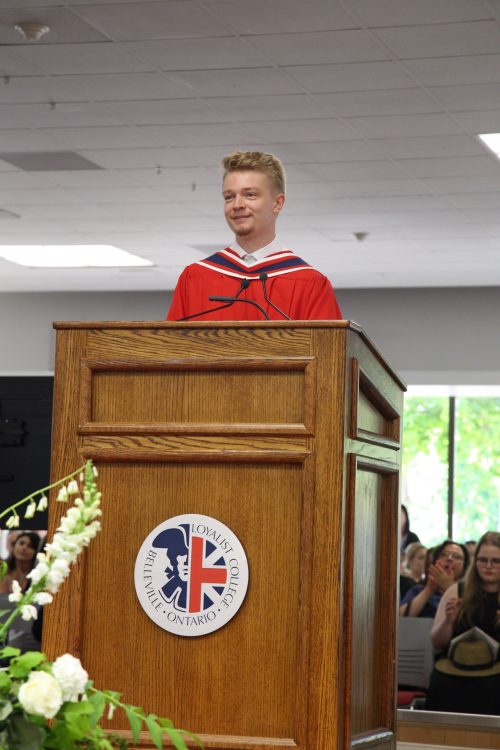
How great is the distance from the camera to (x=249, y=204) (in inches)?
95.2

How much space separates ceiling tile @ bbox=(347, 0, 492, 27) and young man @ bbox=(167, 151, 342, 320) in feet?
11.8

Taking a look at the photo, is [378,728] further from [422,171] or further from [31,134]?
[422,171]

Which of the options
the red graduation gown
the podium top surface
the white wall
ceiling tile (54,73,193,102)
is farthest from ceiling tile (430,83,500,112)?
the white wall

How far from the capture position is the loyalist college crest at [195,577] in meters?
1.74

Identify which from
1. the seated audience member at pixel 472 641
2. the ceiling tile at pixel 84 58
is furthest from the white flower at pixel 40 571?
the ceiling tile at pixel 84 58

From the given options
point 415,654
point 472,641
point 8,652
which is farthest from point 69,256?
point 8,652

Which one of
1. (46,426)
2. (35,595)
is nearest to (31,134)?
(46,426)

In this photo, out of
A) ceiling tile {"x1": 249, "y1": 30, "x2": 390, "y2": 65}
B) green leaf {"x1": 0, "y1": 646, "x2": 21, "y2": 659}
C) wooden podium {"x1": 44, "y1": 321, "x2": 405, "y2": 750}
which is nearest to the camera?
green leaf {"x1": 0, "y1": 646, "x2": 21, "y2": 659}

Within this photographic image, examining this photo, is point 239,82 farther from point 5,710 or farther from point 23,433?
point 5,710

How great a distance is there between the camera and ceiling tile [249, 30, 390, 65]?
20.3 feet

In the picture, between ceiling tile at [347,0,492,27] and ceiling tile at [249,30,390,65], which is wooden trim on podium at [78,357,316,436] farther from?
ceiling tile at [249,30,390,65]

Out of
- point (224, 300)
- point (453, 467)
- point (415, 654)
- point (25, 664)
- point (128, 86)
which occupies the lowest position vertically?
point (415, 654)

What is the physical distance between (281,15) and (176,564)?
4.65 meters

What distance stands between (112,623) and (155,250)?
33.8 feet
